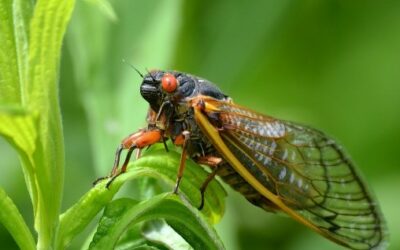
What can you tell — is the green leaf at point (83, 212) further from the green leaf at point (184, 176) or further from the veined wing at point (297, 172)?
the veined wing at point (297, 172)

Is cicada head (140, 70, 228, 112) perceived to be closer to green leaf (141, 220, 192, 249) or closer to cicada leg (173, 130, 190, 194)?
cicada leg (173, 130, 190, 194)

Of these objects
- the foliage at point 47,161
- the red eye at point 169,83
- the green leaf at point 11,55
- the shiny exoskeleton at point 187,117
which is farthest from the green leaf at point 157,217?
the red eye at point 169,83

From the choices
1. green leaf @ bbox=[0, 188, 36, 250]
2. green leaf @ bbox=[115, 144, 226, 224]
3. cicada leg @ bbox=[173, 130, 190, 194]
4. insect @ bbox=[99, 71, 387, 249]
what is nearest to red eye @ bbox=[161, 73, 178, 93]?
insect @ bbox=[99, 71, 387, 249]

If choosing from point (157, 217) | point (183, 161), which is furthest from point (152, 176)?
point (183, 161)

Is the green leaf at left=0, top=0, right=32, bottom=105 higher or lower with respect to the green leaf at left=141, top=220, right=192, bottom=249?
higher

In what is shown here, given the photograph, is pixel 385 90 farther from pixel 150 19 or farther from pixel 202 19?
pixel 150 19

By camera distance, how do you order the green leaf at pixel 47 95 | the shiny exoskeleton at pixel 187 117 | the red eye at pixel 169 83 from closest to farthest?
the green leaf at pixel 47 95
the shiny exoskeleton at pixel 187 117
the red eye at pixel 169 83
